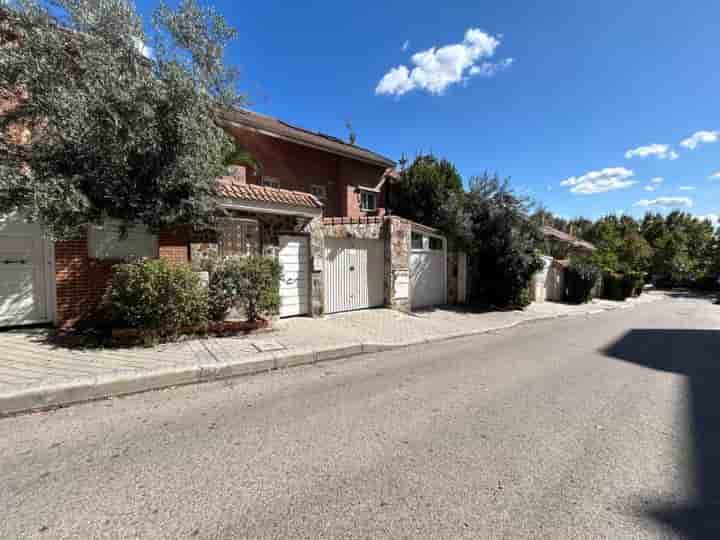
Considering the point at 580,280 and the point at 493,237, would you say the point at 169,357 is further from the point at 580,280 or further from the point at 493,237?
the point at 580,280

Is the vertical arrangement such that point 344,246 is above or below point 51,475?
above

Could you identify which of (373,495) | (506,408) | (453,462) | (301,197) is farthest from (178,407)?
(301,197)

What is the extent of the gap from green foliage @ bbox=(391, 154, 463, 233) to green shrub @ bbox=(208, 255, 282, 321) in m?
8.93

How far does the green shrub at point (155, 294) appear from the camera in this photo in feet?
17.4

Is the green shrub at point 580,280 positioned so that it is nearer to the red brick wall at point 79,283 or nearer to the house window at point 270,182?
the house window at point 270,182

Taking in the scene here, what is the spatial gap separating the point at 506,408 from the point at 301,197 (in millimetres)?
6366

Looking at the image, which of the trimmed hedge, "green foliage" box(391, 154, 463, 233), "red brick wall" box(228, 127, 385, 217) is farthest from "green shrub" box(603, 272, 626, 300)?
"red brick wall" box(228, 127, 385, 217)

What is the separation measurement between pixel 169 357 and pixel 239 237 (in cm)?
323

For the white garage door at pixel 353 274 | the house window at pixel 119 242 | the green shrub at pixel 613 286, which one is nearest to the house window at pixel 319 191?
the white garage door at pixel 353 274

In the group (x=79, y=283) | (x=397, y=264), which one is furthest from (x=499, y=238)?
(x=79, y=283)

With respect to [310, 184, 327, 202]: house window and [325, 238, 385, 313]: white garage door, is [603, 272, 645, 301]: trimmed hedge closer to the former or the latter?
[325, 238, 385, 313]: white garage door

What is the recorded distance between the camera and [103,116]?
5.19m

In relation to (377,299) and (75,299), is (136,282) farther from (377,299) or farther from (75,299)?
(377,299)

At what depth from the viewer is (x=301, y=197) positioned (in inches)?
319
